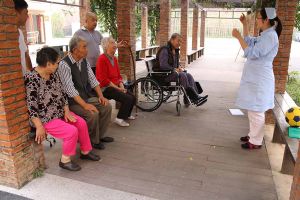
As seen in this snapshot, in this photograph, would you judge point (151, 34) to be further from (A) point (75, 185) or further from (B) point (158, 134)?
(A) point (75, 185)

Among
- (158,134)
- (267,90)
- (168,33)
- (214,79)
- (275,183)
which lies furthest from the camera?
(168,33)

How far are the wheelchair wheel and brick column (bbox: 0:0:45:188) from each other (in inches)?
100

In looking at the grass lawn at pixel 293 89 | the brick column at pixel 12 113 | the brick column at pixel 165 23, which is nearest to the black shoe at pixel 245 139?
the brick column at pixel 12 113

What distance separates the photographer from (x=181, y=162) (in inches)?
127

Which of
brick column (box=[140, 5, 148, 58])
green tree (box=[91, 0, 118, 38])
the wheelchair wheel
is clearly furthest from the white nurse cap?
brick column (box=[140, 5, 148, 58])

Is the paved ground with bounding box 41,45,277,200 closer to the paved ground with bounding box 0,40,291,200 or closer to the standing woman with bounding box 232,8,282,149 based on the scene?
the paved ground with bounding box 0,40,291,200

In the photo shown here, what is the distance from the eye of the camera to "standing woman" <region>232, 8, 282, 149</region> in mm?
3201

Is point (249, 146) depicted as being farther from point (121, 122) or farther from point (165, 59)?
point (165, 59)

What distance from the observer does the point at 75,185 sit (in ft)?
8.96

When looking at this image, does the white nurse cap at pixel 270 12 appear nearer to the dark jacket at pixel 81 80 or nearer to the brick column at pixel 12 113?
the dark jacket at pixel 81 80

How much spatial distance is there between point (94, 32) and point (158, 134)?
189 centimetres

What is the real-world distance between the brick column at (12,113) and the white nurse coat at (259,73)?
7.92 ft

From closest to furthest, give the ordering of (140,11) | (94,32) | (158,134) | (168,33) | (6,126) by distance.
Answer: (6,126) → (158,134) → (94,32) → (168,33) → (140,11)

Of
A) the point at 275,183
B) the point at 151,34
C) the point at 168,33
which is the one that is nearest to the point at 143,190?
the point at 275,183
